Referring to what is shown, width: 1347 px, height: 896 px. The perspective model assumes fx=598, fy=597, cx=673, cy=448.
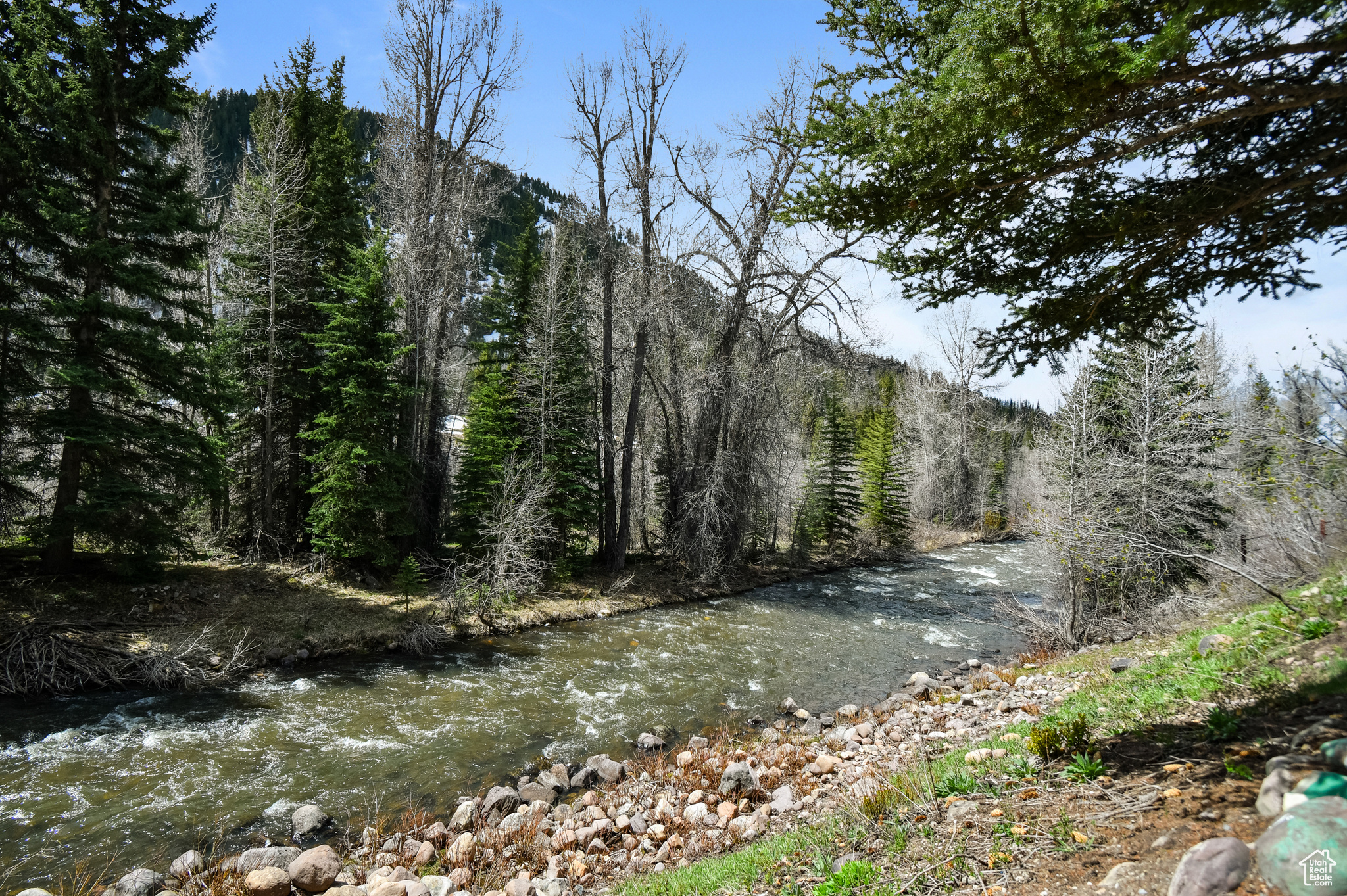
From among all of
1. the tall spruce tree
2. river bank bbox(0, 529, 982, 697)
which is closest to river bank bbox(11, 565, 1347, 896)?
river bank bbox(0, 529, 982, 697)

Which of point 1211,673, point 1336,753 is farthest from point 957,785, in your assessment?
point 1211,673

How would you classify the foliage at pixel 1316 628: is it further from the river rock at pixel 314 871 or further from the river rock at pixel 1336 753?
the river rock at pixel 314 871

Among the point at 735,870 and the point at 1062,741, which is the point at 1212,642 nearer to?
the point at 1062,741

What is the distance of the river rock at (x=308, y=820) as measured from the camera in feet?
22.4

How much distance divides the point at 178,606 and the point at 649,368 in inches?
627

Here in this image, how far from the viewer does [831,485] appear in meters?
30.2

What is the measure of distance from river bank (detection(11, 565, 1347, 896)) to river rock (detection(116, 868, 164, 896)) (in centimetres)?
2

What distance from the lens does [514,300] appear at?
22.1 m

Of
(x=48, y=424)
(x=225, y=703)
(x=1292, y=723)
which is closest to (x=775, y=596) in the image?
(x=225, y=703)

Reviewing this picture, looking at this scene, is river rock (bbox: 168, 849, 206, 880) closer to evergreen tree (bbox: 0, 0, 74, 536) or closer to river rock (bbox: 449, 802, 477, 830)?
river rock (bbox: 449, 802, 477, 830)

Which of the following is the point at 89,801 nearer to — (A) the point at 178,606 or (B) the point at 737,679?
(A) the point at 178,606

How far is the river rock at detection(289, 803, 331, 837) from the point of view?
6.82m

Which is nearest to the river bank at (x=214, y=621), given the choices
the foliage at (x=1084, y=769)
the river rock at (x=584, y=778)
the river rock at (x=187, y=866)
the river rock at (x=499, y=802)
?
the river rock at (x=187, y=866)

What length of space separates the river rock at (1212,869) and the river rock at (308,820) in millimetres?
7944
